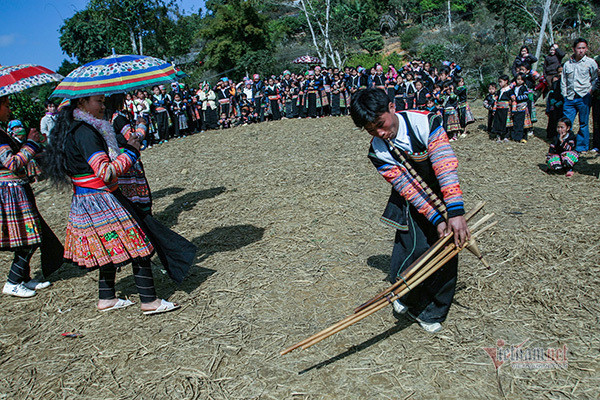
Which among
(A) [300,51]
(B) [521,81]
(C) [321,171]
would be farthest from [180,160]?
(A) [300,51]

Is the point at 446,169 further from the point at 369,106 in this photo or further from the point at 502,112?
the point at 502,112

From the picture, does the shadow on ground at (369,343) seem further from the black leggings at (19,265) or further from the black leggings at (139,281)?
the black leggings at (19,265)

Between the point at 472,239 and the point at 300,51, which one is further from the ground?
the point at 300,51

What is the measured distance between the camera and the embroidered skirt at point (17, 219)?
4.34m

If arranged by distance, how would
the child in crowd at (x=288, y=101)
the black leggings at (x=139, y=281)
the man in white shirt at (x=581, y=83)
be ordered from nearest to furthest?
the black leggings at (x=139, y=281) < the man in white shirt at (x=581, y=83) < the child in crowd at (x=288, y=101)

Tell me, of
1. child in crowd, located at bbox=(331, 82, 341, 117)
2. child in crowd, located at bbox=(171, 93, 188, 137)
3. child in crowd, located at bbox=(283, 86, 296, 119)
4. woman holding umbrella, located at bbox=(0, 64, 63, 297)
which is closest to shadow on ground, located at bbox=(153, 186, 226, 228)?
woman holding umbrella, located at bbox=(0, 64, 63, 297)

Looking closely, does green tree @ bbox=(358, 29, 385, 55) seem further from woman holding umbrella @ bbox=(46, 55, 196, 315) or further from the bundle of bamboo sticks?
the bundle of bamboo sticks

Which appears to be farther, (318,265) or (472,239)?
(318,265)

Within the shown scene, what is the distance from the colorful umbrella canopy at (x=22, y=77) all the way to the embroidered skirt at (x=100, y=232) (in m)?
1.49

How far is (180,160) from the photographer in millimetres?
11203

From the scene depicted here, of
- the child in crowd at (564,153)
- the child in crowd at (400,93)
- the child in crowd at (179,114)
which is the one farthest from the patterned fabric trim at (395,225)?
the child in crowd at (179,114)

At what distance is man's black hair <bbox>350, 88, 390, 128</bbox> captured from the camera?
2787 millimetres

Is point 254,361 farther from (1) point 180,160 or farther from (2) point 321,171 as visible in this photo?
(1) point 180,160

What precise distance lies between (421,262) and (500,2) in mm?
40131
